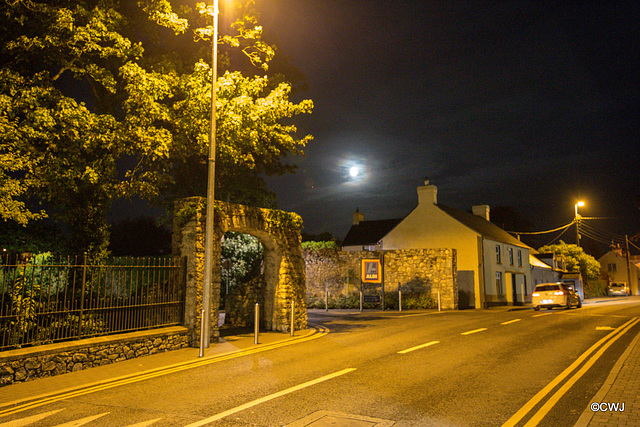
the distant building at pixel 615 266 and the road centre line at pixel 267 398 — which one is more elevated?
the distant building at pixel 615 266

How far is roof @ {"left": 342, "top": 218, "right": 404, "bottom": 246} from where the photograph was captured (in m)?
52.9

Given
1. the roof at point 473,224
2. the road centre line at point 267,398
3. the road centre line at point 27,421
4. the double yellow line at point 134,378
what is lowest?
the double yellow line at point 134,378

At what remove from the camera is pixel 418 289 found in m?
28.6

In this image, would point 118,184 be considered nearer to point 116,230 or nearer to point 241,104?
point 241,104

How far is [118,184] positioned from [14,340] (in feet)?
20.3

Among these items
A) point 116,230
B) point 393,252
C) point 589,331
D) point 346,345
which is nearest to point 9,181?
point 346,345

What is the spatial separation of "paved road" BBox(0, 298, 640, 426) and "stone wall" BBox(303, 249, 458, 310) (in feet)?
50.2

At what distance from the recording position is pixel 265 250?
16.4 m

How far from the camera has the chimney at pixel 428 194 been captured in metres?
36.2

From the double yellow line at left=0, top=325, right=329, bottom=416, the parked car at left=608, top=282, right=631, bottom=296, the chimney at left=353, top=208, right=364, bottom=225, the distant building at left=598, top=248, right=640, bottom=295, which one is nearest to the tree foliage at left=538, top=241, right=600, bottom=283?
the parked car at left=608, top=282, right=631, bottom=296

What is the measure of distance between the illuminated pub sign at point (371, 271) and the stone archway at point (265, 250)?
11.1 m

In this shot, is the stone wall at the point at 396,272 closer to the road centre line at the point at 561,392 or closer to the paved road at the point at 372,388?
the paved road at the point at 372,388

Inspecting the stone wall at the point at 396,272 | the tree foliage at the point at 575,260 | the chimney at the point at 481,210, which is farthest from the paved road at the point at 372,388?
the tree foliage at the point at 575,260

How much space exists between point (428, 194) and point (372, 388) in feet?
98.6
